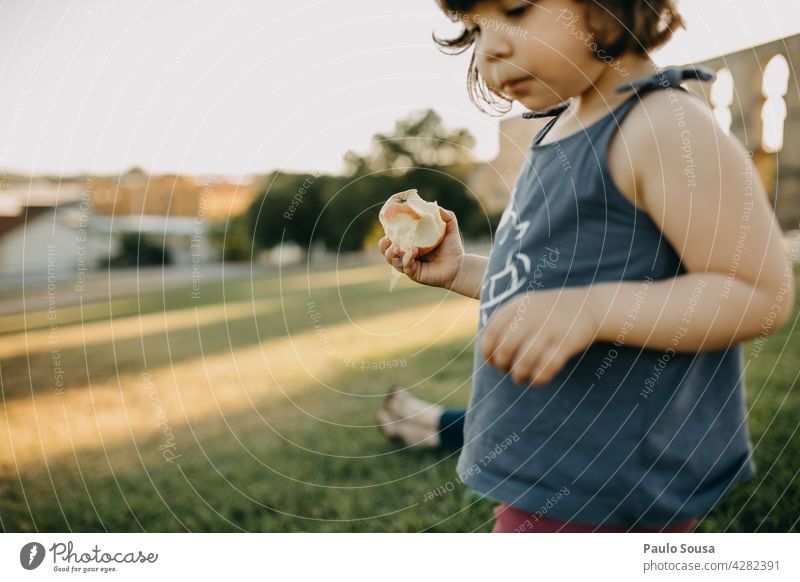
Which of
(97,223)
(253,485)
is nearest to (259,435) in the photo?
(253,485)

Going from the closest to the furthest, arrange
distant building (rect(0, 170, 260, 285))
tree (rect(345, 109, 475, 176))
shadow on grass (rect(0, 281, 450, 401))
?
tree (rect(345, 109, 475, 176)) < shadow on grass (rect(0, 281, 450, 401)) < distant building (rect(0, 170, 260, 285))

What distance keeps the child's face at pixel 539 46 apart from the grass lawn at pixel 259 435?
547 millimetres

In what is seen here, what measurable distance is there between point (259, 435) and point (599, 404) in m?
0.87

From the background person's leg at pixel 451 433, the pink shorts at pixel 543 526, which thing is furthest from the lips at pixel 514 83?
the background person's leg at pixel 451 433

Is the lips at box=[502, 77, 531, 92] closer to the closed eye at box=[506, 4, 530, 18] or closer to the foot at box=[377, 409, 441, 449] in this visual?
the closed eye at box=[506, 4, 530, 18]

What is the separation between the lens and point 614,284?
44 cm

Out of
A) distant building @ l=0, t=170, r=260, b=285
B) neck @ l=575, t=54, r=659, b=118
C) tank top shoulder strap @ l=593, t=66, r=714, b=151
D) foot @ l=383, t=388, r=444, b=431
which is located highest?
distant building @ l=0, t=170, r=260, b=285

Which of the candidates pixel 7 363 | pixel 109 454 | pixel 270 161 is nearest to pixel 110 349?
pixel 7 363

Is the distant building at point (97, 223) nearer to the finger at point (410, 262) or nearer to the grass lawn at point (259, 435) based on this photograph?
the grass lawn at point (259, 435)

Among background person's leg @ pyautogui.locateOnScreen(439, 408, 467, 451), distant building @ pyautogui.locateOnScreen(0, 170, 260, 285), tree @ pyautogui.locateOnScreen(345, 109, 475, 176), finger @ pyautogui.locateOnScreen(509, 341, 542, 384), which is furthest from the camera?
distant building @ pyautogui.locateOnScreen(0, 170, 260, 285)

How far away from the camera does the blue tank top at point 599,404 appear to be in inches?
18.8

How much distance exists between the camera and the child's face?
47cm

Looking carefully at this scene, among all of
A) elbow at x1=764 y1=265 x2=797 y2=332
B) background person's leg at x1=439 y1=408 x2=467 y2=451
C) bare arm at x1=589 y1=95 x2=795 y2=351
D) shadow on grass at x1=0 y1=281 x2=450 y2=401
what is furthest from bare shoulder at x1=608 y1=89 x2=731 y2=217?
shadow on grass at x1=0 y1=281 x2=450 y2=401

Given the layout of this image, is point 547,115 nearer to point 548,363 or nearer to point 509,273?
point 509,273
